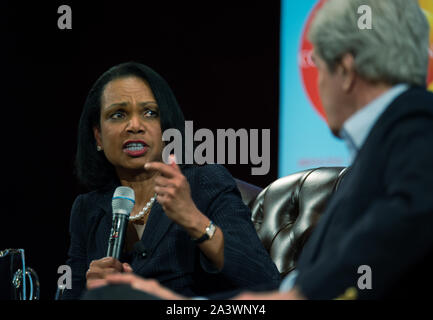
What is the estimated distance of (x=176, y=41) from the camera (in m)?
4.00

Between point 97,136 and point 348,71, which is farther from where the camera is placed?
point 97,136

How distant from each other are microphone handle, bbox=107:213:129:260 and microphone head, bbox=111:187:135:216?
0.03 m

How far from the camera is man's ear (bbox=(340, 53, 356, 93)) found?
3.72 ft

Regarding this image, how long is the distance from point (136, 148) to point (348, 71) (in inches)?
42.4

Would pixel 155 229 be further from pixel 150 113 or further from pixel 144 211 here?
pixel 150 113

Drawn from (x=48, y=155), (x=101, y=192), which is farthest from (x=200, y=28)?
(x=101, y=192)

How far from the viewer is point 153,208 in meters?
2.03

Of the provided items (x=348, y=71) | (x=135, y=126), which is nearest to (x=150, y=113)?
(x=135, y=126)

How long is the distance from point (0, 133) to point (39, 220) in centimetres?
66

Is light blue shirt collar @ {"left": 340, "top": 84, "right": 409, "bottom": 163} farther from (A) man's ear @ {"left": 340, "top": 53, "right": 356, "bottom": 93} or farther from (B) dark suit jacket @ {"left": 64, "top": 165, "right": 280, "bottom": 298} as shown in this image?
(B) dark suit jacket @ {"left": 64, "top": 165, "right": 280, "bottom": 298}

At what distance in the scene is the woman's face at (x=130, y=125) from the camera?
81.0 inches

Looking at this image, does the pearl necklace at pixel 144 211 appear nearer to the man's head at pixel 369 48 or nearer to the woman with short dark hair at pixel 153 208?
the woman with short dark hair at pixel 153 208

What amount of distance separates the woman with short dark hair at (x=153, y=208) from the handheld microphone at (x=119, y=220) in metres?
0.06
